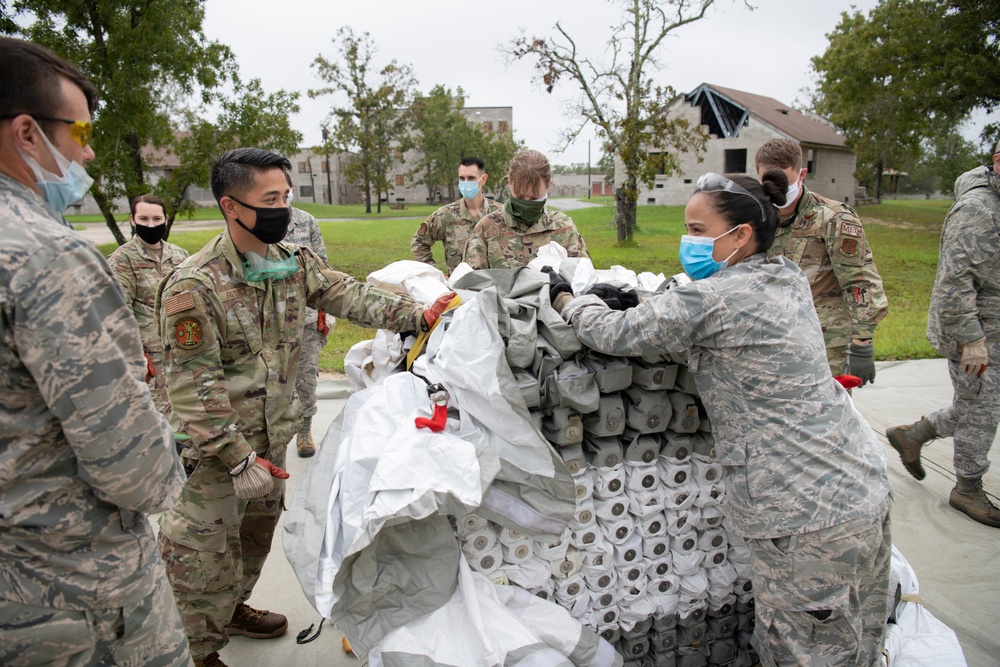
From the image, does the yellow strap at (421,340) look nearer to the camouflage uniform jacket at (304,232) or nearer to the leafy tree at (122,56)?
the camouflage uniform jacket at (304,232)

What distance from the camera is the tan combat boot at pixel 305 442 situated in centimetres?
477

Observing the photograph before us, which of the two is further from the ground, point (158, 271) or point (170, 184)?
point (170, 184)

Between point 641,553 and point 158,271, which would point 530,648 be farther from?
point 158,271

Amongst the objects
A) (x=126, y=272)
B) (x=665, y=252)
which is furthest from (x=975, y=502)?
(x=665, y=252)

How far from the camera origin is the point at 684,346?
7.17ft

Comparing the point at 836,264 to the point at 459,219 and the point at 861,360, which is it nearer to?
the point at 861,360

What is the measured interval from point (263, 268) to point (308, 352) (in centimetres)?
227

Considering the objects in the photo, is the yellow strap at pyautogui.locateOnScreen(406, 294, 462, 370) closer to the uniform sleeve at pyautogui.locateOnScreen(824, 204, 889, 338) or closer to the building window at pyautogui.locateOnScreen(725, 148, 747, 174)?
the uniform sleeve at pyautogui.locateOnScreen(824, 204, 889, 338)

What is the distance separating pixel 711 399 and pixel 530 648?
1.06 metres

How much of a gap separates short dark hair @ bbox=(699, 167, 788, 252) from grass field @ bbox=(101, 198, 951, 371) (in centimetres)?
514

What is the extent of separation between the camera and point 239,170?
2.38 m

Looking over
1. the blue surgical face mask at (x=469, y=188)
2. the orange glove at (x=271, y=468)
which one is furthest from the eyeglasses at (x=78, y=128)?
the blue surgical face mask at (x=469, y=188)

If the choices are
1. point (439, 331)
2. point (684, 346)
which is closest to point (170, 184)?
point (439, 331)

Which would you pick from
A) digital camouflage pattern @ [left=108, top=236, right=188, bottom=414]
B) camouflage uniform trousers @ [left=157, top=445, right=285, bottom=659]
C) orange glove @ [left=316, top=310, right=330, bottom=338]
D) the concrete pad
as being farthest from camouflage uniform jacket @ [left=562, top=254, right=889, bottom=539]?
digital camouflage pattern @ [left=108, top=236, right=188, bottom=414]
